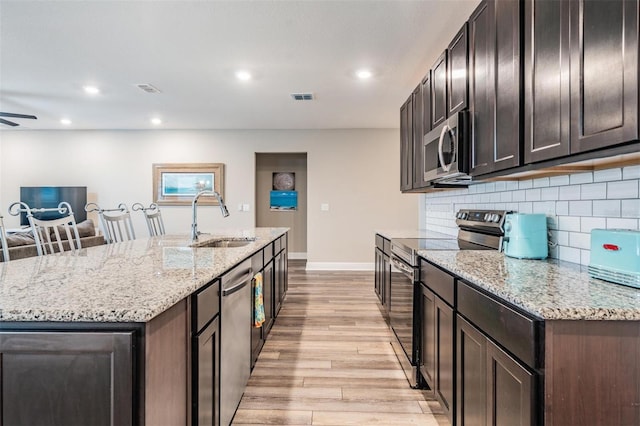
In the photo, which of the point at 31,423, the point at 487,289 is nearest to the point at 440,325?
the point at 487,289

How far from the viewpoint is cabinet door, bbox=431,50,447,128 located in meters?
2.34

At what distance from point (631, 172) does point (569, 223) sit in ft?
1.22

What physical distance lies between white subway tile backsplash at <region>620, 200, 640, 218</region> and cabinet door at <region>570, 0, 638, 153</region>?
383mm

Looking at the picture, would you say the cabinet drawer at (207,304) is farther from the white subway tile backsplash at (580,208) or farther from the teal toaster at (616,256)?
the white subway tile backsplash at (580,208)

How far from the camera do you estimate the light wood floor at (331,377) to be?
6.02 feet

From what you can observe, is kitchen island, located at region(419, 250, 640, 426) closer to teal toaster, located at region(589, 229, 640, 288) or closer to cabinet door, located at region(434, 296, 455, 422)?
teal toaster, located at region(589, 229, 640, 288)

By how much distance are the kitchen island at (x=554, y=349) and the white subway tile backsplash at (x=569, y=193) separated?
1.58 ft

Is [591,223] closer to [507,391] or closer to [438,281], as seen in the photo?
[438,281]

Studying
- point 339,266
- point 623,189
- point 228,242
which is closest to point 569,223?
point 623,189


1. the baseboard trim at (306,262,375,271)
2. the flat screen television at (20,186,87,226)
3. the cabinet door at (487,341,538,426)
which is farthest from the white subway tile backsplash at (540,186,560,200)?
the flat screen television at (20,186,87,226)

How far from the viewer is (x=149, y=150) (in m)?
6.14

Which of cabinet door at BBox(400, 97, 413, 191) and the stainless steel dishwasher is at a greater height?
cabinet door at BBox(400, 97, 413, 191)

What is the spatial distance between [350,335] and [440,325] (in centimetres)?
143

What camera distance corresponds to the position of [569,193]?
5.26ft
